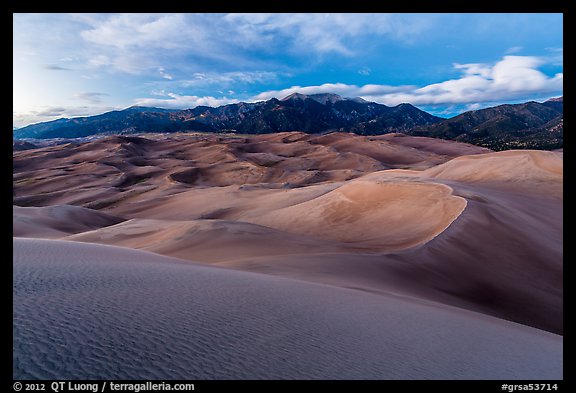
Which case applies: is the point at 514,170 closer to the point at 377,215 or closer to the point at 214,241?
the point at 377,215

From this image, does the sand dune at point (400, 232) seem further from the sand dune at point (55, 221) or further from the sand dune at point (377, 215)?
the sand dune at point (55, 221)

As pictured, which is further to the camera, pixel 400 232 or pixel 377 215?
pixel 377 215

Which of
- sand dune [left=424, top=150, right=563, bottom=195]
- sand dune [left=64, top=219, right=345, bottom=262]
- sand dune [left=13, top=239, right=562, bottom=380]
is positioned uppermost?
sand dune [left=424, top=150, right=563, bottom=195]

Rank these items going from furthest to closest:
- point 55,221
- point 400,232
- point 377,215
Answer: point 55,221, point 377,215, point 400,232

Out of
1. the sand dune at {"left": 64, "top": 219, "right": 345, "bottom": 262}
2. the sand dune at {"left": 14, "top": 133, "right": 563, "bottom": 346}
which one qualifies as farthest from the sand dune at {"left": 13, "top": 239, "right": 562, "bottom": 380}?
the sand dune at {"left": 64, "top": 219, "right": 345, "bottom": 262}

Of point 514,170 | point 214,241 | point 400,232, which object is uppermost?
point 514,170

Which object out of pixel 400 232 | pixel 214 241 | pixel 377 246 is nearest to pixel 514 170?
pixel 400 232

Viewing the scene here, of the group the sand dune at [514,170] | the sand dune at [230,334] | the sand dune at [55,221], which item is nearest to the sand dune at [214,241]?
the sand dune at [55,221]

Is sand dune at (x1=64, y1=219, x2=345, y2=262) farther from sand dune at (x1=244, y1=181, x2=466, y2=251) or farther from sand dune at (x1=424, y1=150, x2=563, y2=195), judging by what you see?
sand dune at (x1=424, y1=150, x2=563, y2=195)
